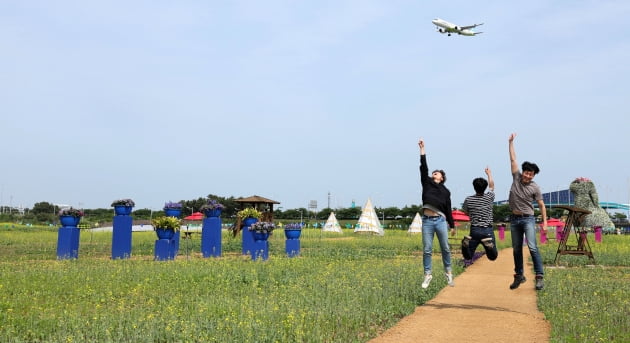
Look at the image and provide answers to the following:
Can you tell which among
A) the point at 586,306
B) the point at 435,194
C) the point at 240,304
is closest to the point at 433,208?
the point at 435,194

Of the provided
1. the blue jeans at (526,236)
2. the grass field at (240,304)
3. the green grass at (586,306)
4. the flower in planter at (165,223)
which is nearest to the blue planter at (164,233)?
the flower in planter at (165,223)

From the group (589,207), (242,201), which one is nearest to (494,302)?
(242,201)

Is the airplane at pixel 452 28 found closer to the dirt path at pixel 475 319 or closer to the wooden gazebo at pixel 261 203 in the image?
the wooden gazebo at pixel 261 203

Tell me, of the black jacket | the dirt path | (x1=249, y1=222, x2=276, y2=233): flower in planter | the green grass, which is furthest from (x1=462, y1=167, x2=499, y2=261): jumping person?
(x1=249, y1=222, x2=276, y2=233): flower in planter

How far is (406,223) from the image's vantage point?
66.3 metres

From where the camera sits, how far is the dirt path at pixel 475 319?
6.00 meters

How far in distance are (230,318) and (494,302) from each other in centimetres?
457

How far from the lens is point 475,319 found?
6969mm

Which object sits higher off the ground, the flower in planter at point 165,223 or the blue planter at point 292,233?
the flower in planter at point 165,223

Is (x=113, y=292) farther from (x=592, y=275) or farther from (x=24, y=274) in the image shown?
(x=592, y=275)

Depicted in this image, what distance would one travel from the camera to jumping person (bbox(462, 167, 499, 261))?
8109mm

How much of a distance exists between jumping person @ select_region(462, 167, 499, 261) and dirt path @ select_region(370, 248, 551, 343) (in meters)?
0.86

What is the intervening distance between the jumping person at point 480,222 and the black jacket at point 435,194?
32cm

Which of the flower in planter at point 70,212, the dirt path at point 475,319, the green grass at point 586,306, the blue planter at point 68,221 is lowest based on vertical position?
the dirt path at point 475,319
